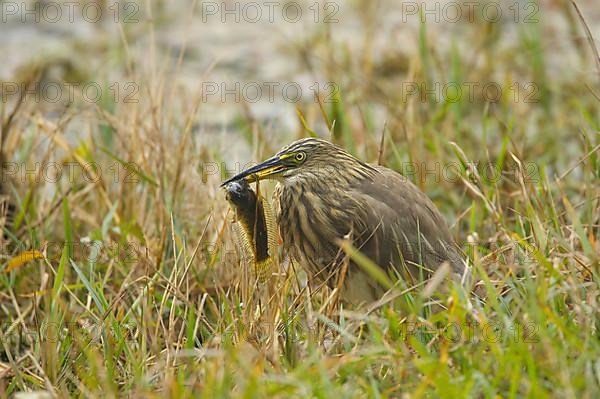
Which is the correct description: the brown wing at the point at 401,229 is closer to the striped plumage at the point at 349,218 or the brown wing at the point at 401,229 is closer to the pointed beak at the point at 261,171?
the striped plumage at the point at 349,218

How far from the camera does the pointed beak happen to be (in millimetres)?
4531

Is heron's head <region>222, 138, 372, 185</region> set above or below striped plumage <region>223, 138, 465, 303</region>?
above

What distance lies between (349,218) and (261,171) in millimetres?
394

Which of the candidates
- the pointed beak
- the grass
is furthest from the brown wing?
the pointed beak

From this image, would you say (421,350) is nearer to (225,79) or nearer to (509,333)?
(509,333)

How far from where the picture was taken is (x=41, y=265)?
489 cm

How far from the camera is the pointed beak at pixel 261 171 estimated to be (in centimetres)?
453

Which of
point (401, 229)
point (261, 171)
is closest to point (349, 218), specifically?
point (401, 229)

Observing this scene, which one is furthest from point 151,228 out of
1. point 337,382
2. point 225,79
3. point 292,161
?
point 225,79

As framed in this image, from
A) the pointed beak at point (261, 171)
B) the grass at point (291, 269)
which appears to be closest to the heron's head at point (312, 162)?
the pointed beak at point (261, 171)

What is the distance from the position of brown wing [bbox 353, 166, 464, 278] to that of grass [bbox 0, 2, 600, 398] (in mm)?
185

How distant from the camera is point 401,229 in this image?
4703 mm

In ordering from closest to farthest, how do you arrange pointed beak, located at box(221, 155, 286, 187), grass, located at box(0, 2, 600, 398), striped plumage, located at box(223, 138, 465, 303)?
1. grass, located at box(0, 2, 600, 398)
2. pointed beak, located at box(221, 155, 286, 187)
3. striped plumage, located at box(223, 138, 465, 303)

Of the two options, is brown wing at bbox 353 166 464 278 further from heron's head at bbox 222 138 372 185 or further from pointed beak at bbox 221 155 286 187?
pointed beak at bbox 221 155 286 187
